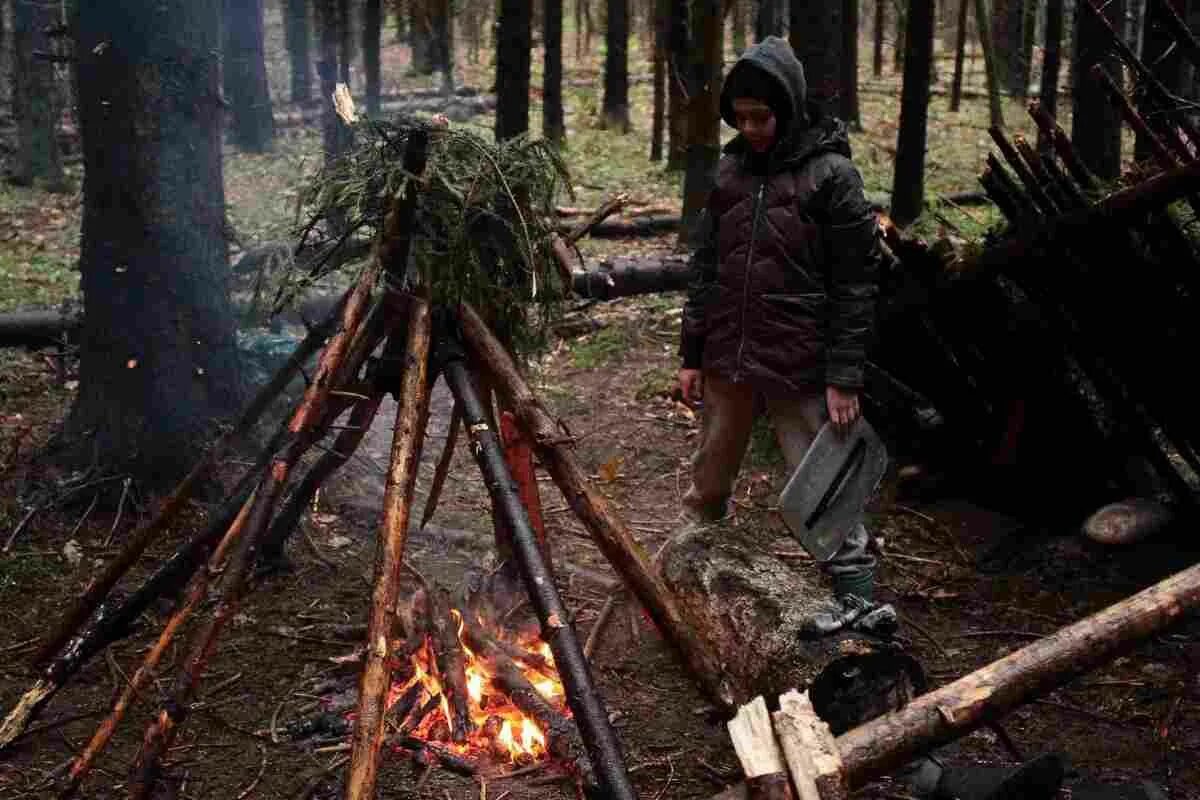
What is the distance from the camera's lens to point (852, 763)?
10.0 ft

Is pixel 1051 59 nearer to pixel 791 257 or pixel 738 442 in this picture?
pixel 738 442

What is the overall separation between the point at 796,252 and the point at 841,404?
66 centimetres

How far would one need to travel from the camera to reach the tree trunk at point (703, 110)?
435 inches

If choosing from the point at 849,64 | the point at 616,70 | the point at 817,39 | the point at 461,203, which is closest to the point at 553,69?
the point at 616,70

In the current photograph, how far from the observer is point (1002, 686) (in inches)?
128

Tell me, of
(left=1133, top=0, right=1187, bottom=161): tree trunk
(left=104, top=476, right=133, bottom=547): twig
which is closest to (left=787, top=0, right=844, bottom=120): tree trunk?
(left=1133, top=0, right=1187, bottom=161): tree trunk

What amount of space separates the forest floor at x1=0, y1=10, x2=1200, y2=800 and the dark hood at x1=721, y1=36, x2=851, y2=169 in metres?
1.92

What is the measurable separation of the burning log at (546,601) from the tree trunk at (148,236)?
103 inches

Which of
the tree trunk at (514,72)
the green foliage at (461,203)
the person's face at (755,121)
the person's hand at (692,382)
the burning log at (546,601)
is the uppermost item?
the tree trunk at (514,72)

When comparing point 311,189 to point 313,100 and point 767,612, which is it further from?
point 313,100

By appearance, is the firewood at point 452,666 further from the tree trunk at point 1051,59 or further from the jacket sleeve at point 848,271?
the tree trunk at point 1051,59

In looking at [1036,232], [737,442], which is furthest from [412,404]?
[1036,232]

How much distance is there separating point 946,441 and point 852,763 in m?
3.84

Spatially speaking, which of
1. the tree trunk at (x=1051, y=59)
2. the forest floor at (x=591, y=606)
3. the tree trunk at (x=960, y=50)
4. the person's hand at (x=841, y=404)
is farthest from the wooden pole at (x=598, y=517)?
the tree trunk at (x=960, y=50)
